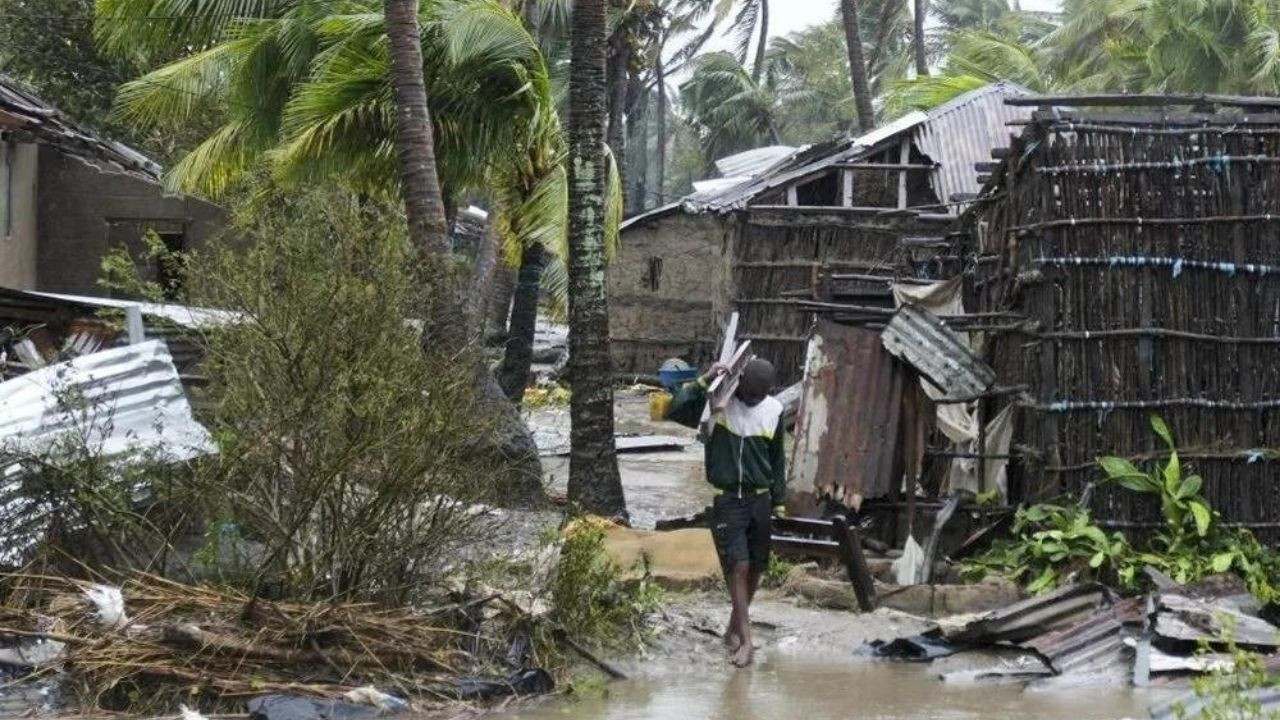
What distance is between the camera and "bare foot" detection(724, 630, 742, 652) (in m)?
10.1

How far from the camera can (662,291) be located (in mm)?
33000

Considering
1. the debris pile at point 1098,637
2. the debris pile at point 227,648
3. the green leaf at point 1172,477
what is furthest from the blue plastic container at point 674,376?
the debris pile at point 227,648

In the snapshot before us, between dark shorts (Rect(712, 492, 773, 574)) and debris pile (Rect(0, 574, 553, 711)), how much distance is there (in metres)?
1.59

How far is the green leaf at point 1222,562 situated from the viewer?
1130 centimetres

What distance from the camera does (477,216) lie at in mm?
44594

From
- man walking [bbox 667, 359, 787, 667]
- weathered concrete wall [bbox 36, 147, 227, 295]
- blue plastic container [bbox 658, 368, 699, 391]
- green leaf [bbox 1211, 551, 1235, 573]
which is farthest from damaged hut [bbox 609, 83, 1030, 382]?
man walking [bbox 667, 359, 787, 667]

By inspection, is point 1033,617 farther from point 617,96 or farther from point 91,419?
point 617,96

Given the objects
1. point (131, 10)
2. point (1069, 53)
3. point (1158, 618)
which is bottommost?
point (1158, 618)

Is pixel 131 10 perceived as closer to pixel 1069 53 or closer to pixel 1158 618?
pixel 1158 618

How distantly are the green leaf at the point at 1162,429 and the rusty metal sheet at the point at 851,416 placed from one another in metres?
1.71

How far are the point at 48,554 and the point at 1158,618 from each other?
19.8 feet

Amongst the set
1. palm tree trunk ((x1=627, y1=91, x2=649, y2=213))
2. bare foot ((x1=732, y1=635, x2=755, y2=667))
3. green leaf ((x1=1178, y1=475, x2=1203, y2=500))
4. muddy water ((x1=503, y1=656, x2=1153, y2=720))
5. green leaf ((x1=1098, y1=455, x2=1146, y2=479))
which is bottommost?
muddy water ((x1=503, y1=656, x2=1153, y2=720))

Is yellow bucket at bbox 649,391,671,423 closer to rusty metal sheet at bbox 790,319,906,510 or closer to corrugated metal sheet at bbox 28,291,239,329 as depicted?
rusty metal sheet at bbox 790,319,906,510

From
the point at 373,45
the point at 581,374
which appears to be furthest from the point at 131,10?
the point at 581,374
